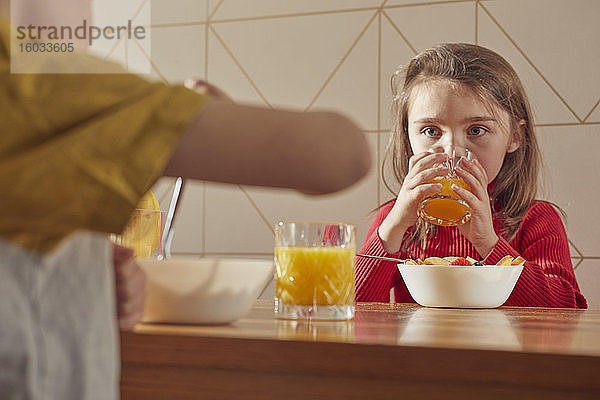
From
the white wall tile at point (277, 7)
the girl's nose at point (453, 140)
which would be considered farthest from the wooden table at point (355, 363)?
the white wall tile at point (277, 7)

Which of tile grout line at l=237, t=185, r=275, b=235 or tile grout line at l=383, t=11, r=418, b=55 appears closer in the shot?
tile grout line at l=383, t=11, r=418, b=55

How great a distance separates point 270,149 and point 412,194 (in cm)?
105

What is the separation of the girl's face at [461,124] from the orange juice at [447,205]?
Result: 20 centimetres

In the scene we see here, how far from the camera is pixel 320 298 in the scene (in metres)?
0.80

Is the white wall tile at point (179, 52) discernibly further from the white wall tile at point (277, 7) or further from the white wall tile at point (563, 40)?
the white wall tile at point (563, 40)

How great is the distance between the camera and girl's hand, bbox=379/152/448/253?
1.53 m

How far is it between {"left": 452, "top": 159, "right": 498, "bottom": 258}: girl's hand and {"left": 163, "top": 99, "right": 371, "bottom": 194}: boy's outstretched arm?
3.29ft

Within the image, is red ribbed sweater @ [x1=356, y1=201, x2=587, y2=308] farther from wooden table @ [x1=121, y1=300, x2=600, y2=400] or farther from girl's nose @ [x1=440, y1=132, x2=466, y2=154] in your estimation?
wooden table @ [x1=121, y1=300, x2=600, y2=400]

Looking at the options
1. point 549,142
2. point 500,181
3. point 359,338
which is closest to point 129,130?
point 359,338

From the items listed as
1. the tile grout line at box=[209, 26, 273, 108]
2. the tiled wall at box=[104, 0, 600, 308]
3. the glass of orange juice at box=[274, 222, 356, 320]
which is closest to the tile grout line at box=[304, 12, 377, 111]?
the tiled wall at box=[104, 0, 600, 308]

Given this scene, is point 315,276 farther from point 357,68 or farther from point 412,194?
point 357,68

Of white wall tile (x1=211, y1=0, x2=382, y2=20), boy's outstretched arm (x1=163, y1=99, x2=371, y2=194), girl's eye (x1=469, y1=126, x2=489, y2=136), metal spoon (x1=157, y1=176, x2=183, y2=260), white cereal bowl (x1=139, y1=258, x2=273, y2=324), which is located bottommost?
white cereal bowl (x1=139, y1=258, x2=273, y2=324)

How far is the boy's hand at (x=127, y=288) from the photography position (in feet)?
2.06

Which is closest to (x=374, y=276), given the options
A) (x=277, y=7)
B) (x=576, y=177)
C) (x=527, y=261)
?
(x=527, y=261)
